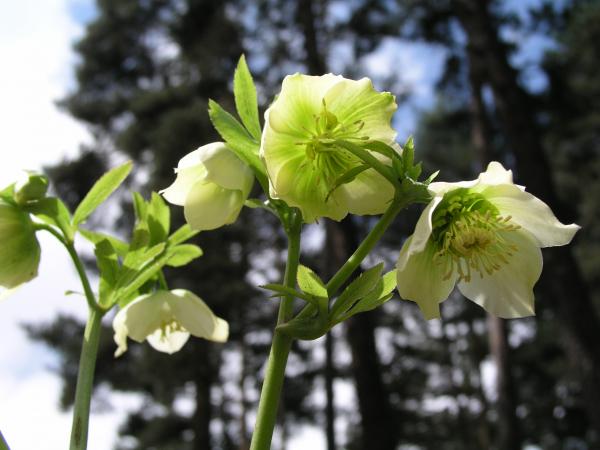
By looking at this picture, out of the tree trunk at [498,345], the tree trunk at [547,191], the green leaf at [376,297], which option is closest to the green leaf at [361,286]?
the green leaf at [376,297]

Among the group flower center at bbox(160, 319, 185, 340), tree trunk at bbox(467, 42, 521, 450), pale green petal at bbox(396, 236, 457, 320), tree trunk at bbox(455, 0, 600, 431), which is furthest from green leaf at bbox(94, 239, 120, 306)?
tree trunk at bbox(467, 42, 521, 450)

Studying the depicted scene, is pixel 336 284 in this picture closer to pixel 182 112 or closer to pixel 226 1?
pixel 182 112

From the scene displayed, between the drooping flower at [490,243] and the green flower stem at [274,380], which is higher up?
Answer: the drooping flower at [490,243]

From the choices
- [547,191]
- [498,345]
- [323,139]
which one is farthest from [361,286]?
[498,345]

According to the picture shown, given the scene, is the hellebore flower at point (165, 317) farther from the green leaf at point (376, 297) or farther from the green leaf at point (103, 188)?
the green leaf at point (376, 297)

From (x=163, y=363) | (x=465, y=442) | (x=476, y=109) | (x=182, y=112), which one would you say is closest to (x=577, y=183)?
(x=476, y=109)

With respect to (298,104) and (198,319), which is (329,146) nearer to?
(298,104)
